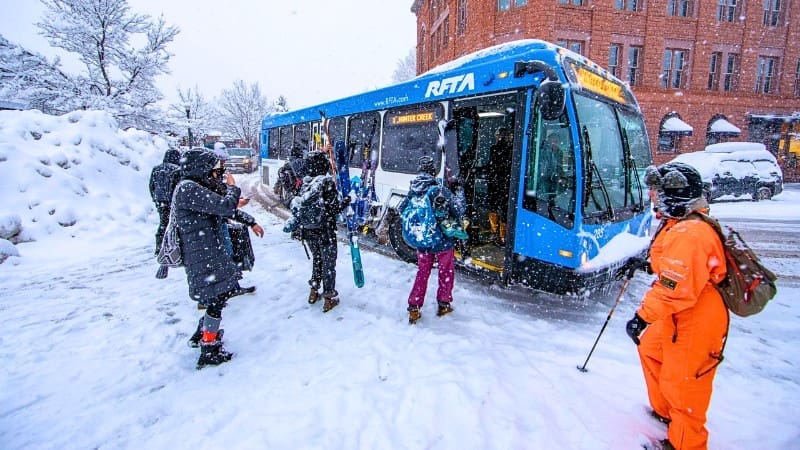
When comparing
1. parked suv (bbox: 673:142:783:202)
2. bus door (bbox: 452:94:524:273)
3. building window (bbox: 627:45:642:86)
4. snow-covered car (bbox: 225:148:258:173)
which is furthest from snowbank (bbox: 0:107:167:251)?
building window (bbox: 627:45:642:86)

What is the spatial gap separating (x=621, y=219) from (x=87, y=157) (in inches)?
453

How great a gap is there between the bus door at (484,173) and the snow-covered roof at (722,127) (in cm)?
2262

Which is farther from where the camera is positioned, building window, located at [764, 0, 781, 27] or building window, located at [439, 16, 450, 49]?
building window, located at [439, 16, 450, 49]

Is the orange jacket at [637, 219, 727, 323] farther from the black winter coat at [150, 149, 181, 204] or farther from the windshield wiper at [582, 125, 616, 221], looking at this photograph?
the black winter coat at [150, 149, 181, 204]

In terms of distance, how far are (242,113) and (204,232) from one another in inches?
1962

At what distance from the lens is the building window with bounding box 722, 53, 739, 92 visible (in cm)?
2092

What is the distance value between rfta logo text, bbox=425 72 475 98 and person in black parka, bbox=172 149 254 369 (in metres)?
3.50

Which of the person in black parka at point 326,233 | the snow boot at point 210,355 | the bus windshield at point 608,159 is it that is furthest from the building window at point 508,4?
the snow boot at point 210,355

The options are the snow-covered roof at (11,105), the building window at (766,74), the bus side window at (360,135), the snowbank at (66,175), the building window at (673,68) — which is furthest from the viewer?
the building window at (766,74)

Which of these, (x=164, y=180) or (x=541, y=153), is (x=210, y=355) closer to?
(x=164, y=180)

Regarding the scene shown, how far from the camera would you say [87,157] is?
870cm

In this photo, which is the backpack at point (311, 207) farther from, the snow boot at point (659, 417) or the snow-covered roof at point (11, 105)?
the snow-covered roof at point (11, 105)

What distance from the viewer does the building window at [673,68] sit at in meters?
A: 20.0

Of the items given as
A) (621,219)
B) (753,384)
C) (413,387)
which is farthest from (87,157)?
(753,384)
